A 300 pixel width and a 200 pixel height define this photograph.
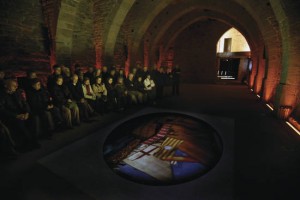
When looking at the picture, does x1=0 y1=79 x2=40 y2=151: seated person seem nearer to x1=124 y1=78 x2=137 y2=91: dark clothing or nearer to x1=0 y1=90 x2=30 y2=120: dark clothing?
x1=0 y1=90 x2=30 y2=120: dark clothing

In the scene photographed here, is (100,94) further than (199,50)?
No

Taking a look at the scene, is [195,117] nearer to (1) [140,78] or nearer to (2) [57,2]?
(1) [140,78]

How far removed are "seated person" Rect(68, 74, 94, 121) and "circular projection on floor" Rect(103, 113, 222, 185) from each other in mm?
1276

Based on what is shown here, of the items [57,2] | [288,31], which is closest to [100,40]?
[57,2]

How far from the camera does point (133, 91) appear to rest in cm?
781

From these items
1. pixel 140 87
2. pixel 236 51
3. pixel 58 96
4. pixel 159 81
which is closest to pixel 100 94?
pixel 58 96

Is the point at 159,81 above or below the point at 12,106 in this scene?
above

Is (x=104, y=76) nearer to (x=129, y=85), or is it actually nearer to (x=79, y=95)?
(x=129, y=85)

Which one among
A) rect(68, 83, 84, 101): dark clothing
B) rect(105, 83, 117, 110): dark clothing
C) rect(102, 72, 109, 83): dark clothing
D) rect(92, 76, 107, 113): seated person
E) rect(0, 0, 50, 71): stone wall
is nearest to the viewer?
rect(68, 83, 84, 101): dark clothing

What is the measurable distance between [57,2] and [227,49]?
20.6 m

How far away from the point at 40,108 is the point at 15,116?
664 millimetres

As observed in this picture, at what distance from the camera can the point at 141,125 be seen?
5.42m

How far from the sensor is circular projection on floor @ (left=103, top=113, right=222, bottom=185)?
3221 millimetres

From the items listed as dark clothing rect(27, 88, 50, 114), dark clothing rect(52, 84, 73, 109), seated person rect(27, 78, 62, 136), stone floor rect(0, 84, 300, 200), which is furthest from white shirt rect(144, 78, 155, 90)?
dark clothing rect(27, 88, 50, 114)
